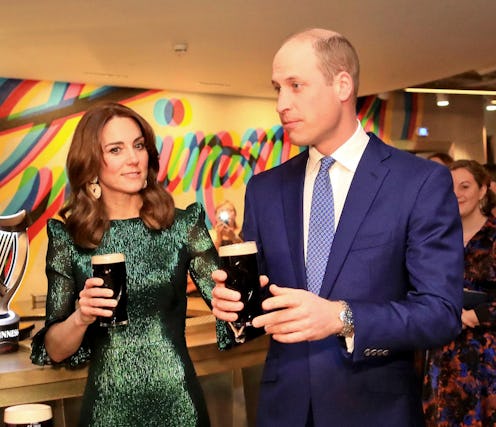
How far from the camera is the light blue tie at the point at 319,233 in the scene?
75.4 inches

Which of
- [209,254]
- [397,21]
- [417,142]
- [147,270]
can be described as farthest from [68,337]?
[417,142]

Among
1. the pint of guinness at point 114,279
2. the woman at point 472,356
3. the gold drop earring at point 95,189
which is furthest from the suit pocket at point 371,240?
the woman at point 472,356

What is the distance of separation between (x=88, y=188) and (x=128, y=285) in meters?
0.33

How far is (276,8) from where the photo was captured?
6.04m

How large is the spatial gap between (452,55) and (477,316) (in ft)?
16.2

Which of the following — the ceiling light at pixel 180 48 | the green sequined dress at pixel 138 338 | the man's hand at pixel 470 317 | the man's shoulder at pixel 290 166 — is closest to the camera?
the man's shoulder at pixel 290 166

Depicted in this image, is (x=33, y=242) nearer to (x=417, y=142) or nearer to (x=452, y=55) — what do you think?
(x=452, y=55)

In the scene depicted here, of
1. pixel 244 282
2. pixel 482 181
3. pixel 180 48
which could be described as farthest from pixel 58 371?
pixel 180 48

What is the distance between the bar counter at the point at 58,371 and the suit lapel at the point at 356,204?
1014mm

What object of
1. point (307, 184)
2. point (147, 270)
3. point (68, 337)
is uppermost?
point (307, 184)

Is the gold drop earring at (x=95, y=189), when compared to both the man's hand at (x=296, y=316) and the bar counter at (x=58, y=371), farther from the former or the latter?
the man's hand at (x=296, y=316)

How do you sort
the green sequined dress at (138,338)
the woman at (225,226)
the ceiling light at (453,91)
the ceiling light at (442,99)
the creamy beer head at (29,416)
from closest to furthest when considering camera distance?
the creamy beer head at (29,416) < the green sequined dress at (138,338) < the woman at (225,226) < the ceiling light at (453,91) < the ceiling light at (442,99)

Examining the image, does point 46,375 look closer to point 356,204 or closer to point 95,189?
point 95,189

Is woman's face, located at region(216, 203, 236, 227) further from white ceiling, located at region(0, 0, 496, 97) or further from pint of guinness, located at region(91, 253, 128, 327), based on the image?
pint of guinness, located at region(91, 253, 128, 327)
